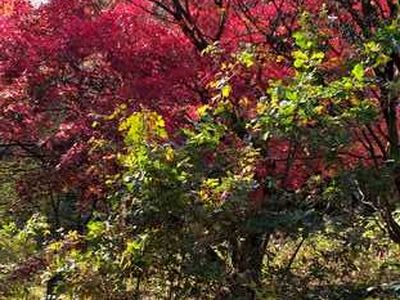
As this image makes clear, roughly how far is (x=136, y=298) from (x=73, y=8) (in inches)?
176

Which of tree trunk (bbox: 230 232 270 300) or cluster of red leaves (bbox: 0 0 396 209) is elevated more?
cluster of red leaves (bbox: 0 0 396 209)

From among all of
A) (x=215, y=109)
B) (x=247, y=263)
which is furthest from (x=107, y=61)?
(x=247, y=263)

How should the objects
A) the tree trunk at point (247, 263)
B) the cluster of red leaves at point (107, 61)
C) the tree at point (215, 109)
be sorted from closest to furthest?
the tree at point (215, 109), the tree trunk at point (247, 263), the cluster of red leaves at point (107, 61)

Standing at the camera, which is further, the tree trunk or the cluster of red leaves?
the cluster of red leaves

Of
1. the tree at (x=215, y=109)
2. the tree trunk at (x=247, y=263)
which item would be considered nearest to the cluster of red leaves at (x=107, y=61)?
the tree at (x=215, y=109)

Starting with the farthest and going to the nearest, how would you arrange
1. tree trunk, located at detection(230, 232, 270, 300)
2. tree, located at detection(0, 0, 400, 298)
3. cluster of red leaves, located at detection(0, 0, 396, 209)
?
1. cluster of red leaves, located at detection(0, 0, 396, 209)
2. tree trunk, located at detection(230, 232, 270, 300)
3. tree, located at detection(0, 0, 400, 298)

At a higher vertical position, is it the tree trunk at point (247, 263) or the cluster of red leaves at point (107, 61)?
the cluster of red leaves at point (107, 61)

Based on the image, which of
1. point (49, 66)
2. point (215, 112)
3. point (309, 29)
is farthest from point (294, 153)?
point (49, 66)

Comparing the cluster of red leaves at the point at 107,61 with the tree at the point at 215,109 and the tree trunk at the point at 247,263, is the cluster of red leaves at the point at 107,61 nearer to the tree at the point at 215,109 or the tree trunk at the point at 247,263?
the tree at the point at 215,109

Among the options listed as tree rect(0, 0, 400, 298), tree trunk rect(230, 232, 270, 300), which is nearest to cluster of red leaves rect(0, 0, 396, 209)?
tree rect(0, 0, 400, 298)

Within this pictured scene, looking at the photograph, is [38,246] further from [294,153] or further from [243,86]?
[294,153]

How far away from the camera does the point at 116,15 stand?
309 inches

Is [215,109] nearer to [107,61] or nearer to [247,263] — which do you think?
[247,263]

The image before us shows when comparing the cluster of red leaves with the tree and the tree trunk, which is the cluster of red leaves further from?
the tree trunk
